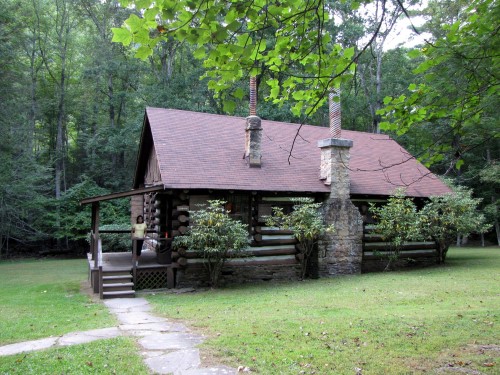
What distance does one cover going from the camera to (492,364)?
5258 mm

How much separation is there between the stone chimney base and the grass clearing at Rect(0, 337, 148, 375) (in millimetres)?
9869

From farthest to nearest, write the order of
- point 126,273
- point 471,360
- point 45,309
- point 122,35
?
point 126,273, point 45,309, point 471,360, point 122,35

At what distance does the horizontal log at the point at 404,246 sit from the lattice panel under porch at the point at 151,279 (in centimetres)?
763

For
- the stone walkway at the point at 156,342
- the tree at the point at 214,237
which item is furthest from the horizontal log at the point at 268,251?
A: the stone walkway at the point at 156,342

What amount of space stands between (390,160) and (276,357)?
15596 mm

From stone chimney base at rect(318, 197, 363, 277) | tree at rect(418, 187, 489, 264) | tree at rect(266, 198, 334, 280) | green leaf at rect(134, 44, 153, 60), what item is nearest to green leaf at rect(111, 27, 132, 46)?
green leaf at rect(134, 44, 153, 60)

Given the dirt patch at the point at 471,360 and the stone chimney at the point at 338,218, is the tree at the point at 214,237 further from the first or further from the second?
the dirt patch at the point at 471,360

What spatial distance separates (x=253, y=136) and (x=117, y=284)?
690 cm

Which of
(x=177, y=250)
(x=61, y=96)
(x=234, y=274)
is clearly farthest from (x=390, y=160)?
(x=61, y=96)

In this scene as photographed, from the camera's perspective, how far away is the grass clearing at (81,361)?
205 inches

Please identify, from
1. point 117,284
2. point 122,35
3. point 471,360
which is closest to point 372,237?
point 117,284

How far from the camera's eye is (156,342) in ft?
21.5

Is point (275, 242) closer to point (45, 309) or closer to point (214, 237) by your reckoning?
point (214, 237)

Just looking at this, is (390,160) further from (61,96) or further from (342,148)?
(61,96)
